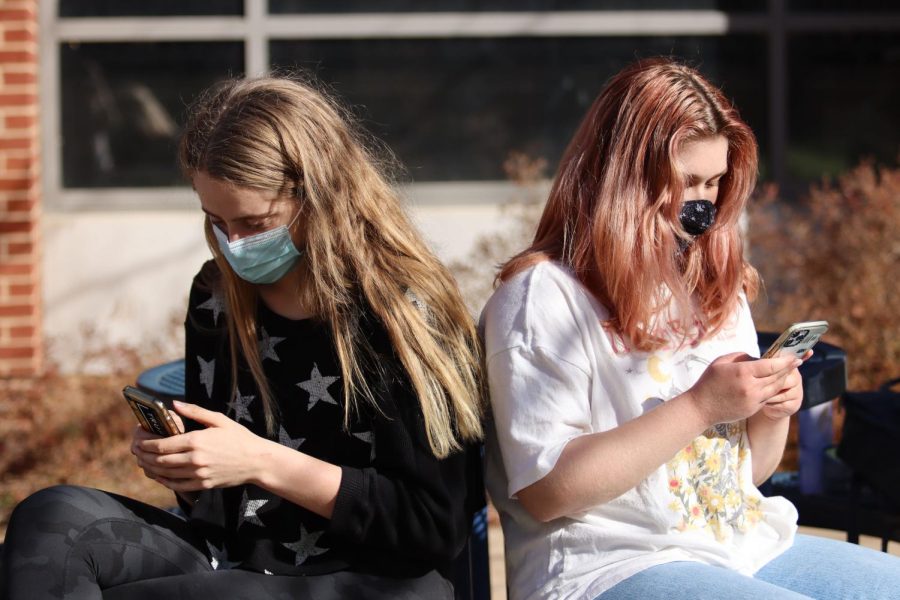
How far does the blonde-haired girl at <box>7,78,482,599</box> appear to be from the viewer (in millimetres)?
1993

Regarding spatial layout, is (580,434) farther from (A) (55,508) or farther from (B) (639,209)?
(A) (55,508)

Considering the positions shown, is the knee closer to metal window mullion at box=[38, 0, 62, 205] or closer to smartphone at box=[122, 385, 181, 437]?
smartphone at box=[122, 385, 181, 437]

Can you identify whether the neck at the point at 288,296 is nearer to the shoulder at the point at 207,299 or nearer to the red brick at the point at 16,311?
the shoulder at the point at 207,299

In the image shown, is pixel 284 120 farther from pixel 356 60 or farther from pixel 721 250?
pixel 356 60

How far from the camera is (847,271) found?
4871mm

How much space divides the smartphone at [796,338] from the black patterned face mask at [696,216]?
0.31 meters

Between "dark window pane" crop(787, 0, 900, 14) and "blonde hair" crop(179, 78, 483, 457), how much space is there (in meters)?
4.09

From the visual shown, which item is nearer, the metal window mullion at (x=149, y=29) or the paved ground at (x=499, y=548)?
the paved ground at (x=499, y=548)

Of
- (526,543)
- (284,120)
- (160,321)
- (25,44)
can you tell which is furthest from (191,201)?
(526,543)

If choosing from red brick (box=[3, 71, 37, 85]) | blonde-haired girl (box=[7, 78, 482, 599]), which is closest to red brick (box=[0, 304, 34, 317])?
red brick (box=[3, 71, 37, 85])

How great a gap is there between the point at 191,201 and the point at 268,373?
343 cm

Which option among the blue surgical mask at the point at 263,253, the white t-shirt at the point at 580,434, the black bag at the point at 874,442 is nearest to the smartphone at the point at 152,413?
the blue surgical mask at the point at 263,253

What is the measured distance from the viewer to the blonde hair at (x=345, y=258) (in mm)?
2086

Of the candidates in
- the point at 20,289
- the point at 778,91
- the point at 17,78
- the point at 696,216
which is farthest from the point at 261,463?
the point at 778,91
